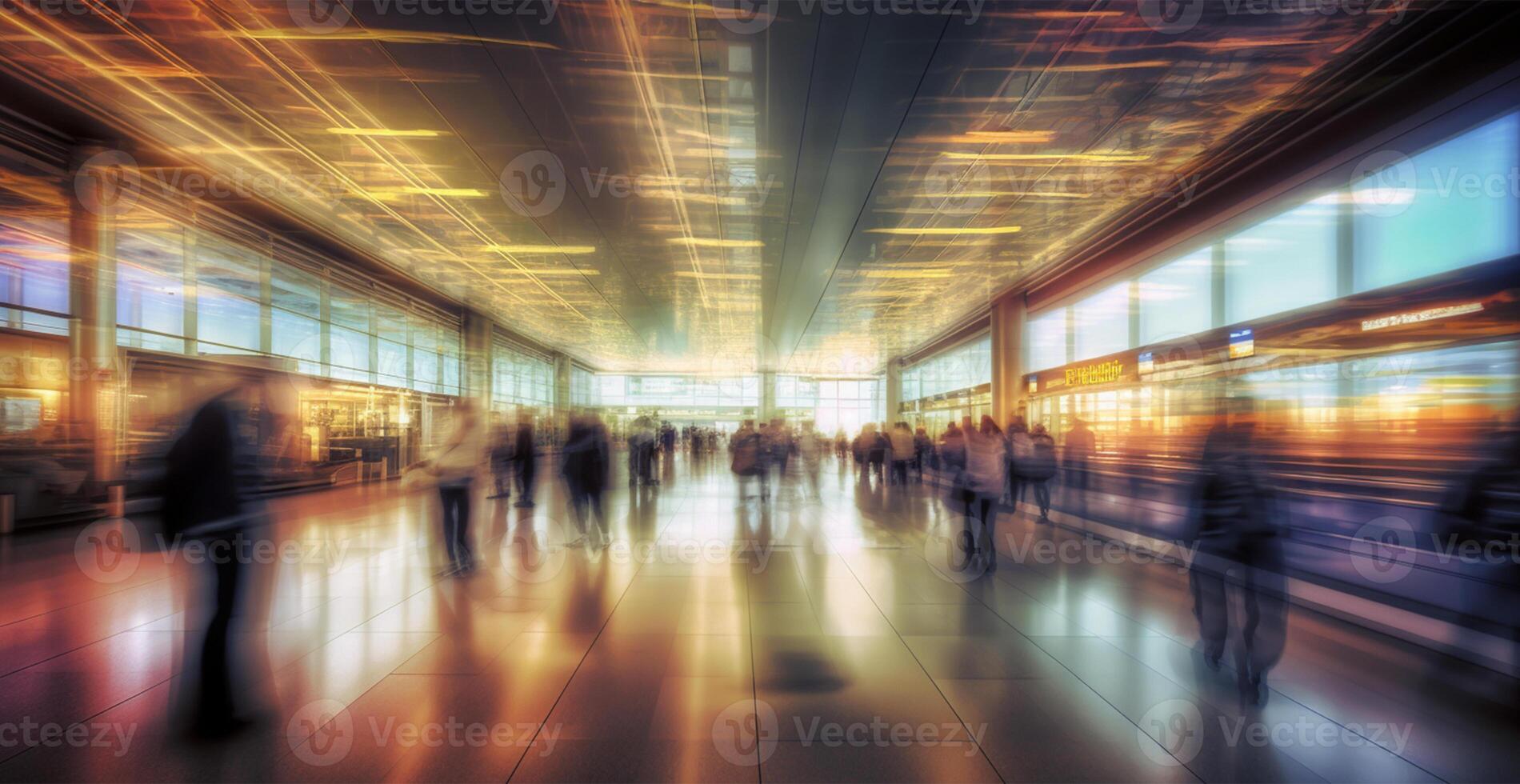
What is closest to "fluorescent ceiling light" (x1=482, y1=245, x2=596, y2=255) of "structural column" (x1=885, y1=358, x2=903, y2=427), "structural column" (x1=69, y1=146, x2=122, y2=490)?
"structural column" (x1=69, y1=146, x2=122, y2=490)

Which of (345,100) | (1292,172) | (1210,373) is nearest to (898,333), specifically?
(1210,373)

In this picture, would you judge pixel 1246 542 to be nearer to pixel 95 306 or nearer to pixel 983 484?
pixel 983 484

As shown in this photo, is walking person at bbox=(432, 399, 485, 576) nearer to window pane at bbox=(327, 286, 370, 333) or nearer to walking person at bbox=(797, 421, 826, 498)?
walking person at bbox=(797, 421, 826, 498)

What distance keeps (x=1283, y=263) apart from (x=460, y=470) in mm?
12141

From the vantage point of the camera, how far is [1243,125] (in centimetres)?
794

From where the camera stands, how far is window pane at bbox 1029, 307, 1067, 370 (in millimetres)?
15508

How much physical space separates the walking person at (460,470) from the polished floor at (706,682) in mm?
343

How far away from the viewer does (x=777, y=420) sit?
1473 centimetres

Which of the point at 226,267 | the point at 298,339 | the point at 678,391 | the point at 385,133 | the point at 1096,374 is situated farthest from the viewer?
the point at 678,391

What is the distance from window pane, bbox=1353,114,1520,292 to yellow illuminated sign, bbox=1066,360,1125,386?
16.7 ft

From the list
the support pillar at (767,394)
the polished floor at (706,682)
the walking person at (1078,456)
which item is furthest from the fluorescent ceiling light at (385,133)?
the support pillar at (767,394)

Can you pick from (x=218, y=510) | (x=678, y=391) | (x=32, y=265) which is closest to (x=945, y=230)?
(x=218, y=510)

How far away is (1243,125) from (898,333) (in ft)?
56.1

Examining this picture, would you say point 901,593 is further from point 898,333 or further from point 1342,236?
point 898,333
